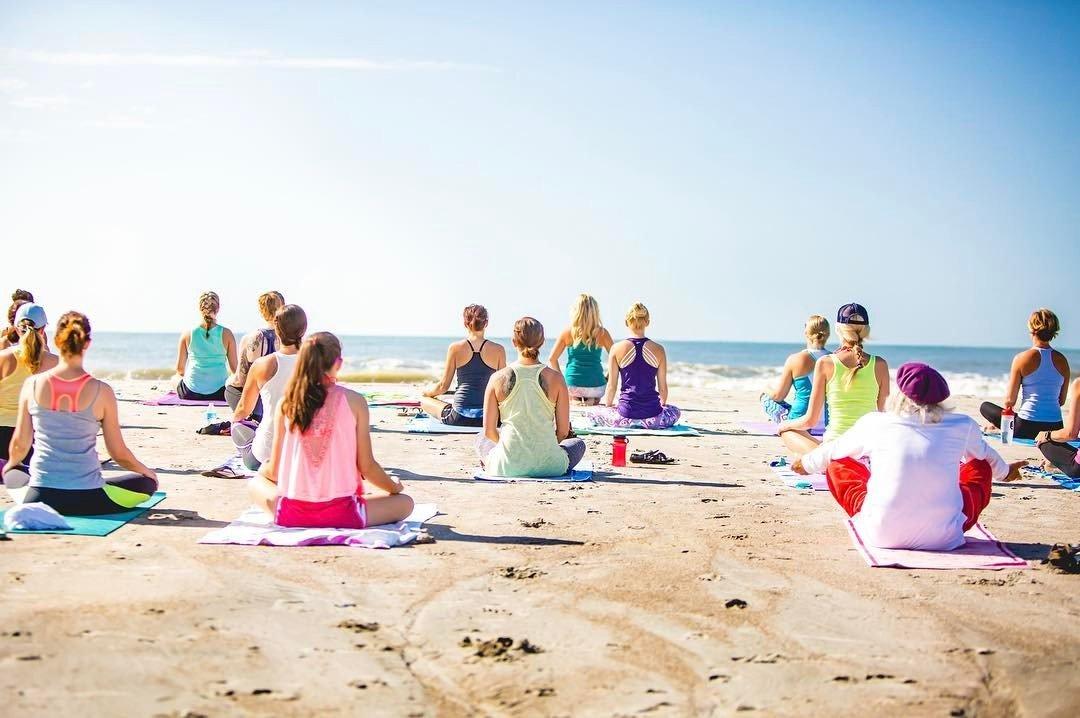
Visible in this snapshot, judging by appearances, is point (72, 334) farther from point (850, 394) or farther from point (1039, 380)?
point (1039, 380)

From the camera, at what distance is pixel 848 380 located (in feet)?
25.6

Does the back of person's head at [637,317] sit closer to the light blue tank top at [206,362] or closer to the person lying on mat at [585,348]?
the person lying on mat at [585,348]

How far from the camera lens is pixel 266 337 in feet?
28.2

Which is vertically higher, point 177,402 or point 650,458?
point 650,458

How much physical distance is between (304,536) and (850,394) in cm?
457

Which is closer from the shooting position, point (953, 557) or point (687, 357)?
point (953, 557)

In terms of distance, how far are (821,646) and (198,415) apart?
377 inches

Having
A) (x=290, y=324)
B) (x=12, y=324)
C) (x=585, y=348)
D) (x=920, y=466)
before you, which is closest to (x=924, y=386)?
(x=920, y=466)

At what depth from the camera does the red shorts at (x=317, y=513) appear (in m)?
5.55

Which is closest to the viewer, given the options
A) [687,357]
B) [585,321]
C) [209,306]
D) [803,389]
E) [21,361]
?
[21,361]

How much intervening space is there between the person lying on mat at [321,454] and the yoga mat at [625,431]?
5365 mm

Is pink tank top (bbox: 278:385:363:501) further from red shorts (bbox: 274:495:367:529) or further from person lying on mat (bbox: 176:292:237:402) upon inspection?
person lying on mat (bbox: 176:292:237:402)

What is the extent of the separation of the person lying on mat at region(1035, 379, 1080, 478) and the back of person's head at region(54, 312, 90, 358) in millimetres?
7268

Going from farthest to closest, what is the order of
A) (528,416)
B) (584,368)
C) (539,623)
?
(584,368), (528,416), (539,623)
